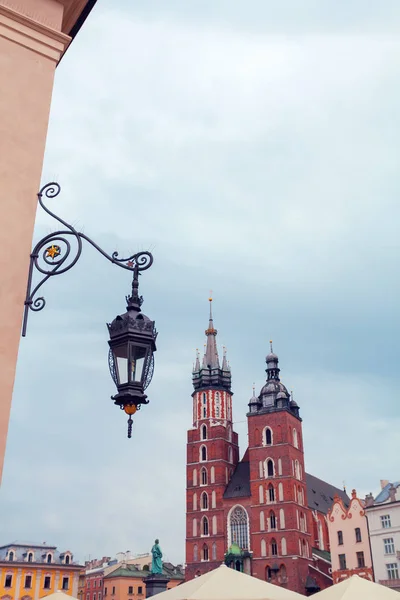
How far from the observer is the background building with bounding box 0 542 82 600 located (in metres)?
49.3

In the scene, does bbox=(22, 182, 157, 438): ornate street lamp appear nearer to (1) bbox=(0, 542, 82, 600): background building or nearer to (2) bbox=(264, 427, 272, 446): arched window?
(1) bbox=(0, 542, 82, 600): background building

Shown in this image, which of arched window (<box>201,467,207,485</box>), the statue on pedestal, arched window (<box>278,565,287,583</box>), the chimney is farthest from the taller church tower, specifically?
the statue on pedestal

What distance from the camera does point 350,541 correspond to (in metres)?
45.3

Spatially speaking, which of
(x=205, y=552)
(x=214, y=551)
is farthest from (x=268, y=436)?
(x=205, y=552)

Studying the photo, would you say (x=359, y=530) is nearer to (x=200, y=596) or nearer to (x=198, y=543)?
(x=198, y=543)

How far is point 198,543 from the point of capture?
194 ft

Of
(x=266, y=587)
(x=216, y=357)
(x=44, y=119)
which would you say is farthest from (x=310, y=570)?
(x=44, y=119)

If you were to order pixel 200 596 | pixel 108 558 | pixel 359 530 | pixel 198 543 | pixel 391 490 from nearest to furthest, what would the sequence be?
pixel 200 596
pixel 391 490
pixel 359 530
pixel 198 543
pixel 108 558

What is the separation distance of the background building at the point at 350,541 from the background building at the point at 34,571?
70.4ft

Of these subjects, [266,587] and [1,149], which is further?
[266,587]

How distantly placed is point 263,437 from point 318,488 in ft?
54.9

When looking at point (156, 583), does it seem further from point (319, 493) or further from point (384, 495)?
point (319, 493)

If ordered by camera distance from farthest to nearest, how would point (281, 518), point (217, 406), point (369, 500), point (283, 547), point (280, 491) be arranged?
point (217, 406), point (280, 491), point (281, 518), point (283, 547), point (369, 500)

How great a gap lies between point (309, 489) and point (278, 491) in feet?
42.8
